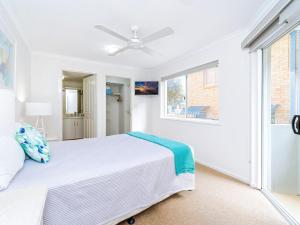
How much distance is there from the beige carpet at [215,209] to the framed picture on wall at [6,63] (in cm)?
208

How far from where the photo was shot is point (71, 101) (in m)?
5.57

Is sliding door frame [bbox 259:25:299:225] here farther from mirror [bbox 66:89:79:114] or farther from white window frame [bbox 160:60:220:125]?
mirror [bbox 66:89:79:114]

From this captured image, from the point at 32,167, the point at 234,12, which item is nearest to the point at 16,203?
the point at 32,167

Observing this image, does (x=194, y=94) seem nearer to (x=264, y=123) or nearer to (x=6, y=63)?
(x=264, y=123)

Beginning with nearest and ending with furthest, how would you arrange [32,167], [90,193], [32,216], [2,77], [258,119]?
[32,216] < [90,193] < [32,167] < [2,77] < [258,119]

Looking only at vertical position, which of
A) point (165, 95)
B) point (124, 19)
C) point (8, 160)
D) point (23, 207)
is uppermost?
point (124, 19)

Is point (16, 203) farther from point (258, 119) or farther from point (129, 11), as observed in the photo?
point (258, 119)

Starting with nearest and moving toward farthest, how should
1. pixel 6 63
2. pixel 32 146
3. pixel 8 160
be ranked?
pixel 8 160 → pixel 32 146 → pixel 6 63

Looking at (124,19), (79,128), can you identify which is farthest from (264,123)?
(79,128)

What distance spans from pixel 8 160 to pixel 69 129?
182 inches

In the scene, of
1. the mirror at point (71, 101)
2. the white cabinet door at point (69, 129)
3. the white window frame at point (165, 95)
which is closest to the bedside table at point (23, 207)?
the white window frame at point (165, 95)

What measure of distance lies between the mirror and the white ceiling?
2.64 m

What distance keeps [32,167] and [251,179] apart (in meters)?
2.67

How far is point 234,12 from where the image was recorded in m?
2.00
